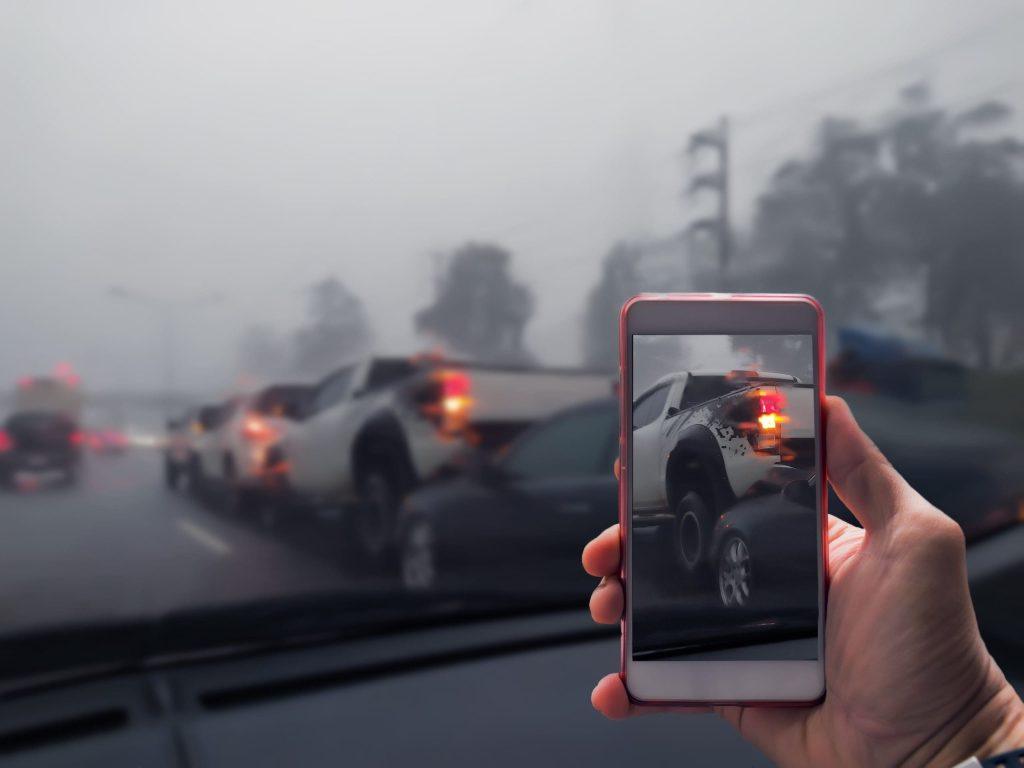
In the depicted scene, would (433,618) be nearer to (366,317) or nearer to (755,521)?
(366,317)

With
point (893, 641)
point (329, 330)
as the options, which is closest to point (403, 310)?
point (329, 330)

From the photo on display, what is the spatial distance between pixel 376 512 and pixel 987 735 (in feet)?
7.21

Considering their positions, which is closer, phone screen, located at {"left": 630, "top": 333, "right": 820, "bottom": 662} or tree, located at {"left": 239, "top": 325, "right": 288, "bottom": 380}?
phone screen, located at {"left": 630, "top": 333, "right": 820, "bottom": 662}

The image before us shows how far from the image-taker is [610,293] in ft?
11.1

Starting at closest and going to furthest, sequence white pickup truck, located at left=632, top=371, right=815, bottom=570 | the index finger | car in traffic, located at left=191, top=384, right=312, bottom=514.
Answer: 1. white pickup truck, located at left=632, top=371, right=815, bottom=570
2. the index finger
3. car in traffic, located at left=191, top=384, right=312, bottom=514

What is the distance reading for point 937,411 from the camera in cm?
378

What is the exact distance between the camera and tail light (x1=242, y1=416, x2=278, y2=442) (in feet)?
10.5

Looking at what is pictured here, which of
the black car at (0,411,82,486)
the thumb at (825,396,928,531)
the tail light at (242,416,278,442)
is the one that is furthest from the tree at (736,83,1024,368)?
the black car at (0,411,82,486)

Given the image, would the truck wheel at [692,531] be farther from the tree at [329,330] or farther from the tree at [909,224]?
the tree at [909,224]

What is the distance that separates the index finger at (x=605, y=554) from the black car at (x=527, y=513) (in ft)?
5.57

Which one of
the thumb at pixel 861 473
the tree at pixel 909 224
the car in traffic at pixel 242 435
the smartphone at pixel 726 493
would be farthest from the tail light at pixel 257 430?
the thumb at pixel 861 473

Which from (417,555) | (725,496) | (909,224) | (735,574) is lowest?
(417,555)

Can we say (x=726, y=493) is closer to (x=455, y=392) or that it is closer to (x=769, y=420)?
(x=769, y=420)

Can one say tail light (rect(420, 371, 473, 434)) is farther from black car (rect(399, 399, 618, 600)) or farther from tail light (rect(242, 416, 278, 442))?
tail light (rect(242, 416, 278, 442))
